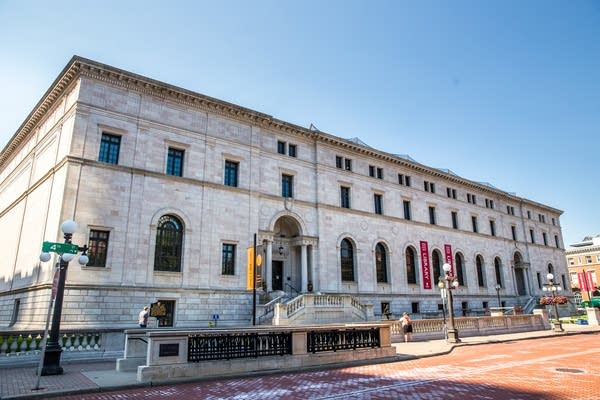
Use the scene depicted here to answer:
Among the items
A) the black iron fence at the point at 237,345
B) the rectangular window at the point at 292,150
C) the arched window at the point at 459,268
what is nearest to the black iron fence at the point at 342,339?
the black iron fence at the point at 237,345

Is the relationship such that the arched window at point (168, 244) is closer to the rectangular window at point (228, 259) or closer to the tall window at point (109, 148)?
the rectangular window at point (228, 259)

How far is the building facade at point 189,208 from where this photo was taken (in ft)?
73.6

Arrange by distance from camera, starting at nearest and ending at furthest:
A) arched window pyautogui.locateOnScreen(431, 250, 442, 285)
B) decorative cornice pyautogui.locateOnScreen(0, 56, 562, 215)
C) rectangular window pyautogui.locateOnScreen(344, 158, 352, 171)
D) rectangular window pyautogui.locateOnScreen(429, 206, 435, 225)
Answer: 1. decorative cornice pyautogui.locateOnScreen(0, 56, 562, 215)
2. rectangular window pyautogui.locateOnScreen(344, 158, 352, 171)
3. arched window pyautogui.locateOnScreen(431, 250, 442, 285)
4. rectangular window pyautogui.locateOnScreen(429, 206, 435, 225)

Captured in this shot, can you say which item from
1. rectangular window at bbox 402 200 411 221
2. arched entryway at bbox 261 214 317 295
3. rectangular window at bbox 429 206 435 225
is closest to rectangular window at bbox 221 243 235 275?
arched entryway at bbox 261 214 317 295

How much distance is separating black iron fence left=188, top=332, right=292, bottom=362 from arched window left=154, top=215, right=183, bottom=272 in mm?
Answer: 12473

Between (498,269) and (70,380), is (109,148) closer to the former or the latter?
(70,380)

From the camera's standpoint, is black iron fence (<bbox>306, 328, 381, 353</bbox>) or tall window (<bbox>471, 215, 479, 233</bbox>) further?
tall window (<bbox>471, 215, 479, 233</bbox>)

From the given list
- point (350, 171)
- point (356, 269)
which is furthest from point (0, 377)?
point (350, 171)

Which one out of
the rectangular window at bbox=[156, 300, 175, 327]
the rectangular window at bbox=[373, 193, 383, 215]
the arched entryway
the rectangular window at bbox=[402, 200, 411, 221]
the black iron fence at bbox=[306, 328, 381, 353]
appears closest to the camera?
the black iron fence at bbox=[306, 328, 381, 353]

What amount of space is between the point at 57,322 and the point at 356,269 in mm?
24171

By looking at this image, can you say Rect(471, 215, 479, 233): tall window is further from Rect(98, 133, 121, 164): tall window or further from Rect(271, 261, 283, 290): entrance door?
Rect(98, 133, 121, 164): tall window

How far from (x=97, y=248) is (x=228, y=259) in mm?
8034

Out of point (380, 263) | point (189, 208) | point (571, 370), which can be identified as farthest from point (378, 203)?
point (571, 370)

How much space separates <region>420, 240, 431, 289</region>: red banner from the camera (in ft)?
127
